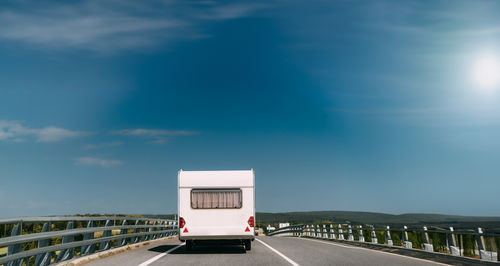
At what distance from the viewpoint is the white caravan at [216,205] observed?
1778 cm

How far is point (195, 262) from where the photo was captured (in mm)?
14875

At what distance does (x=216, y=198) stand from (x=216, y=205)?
0.81ft

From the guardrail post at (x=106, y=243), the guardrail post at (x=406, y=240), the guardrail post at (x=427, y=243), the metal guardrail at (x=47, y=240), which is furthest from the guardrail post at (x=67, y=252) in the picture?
the guardrail post at (x=406, y=240)

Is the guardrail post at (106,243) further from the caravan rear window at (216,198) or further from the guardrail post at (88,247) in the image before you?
the caravan rear window at (216,198)

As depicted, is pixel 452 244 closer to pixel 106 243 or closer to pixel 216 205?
pixel 216 205

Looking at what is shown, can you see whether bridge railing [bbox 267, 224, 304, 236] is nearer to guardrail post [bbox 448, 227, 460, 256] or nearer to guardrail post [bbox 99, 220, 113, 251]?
guardrail post [bbox 99, 220, 113, 251]

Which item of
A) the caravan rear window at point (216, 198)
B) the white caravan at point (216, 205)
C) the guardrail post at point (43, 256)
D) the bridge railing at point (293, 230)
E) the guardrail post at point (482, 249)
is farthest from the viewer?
the bridge railing at point (293, 230)

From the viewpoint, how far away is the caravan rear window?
18.0 m

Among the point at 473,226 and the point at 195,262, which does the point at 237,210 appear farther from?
the point at 473,226

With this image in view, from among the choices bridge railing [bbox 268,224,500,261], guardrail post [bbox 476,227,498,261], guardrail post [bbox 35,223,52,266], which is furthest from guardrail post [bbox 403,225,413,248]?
guardrail post [bbox 35,223,52,266]

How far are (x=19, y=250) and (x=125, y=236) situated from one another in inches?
378

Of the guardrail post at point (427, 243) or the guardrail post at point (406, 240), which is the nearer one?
the guardrail post at point (427, 243)

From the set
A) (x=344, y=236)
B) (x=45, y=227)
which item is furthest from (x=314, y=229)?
(x=45, y=227)

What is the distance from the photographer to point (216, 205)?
18.0m
